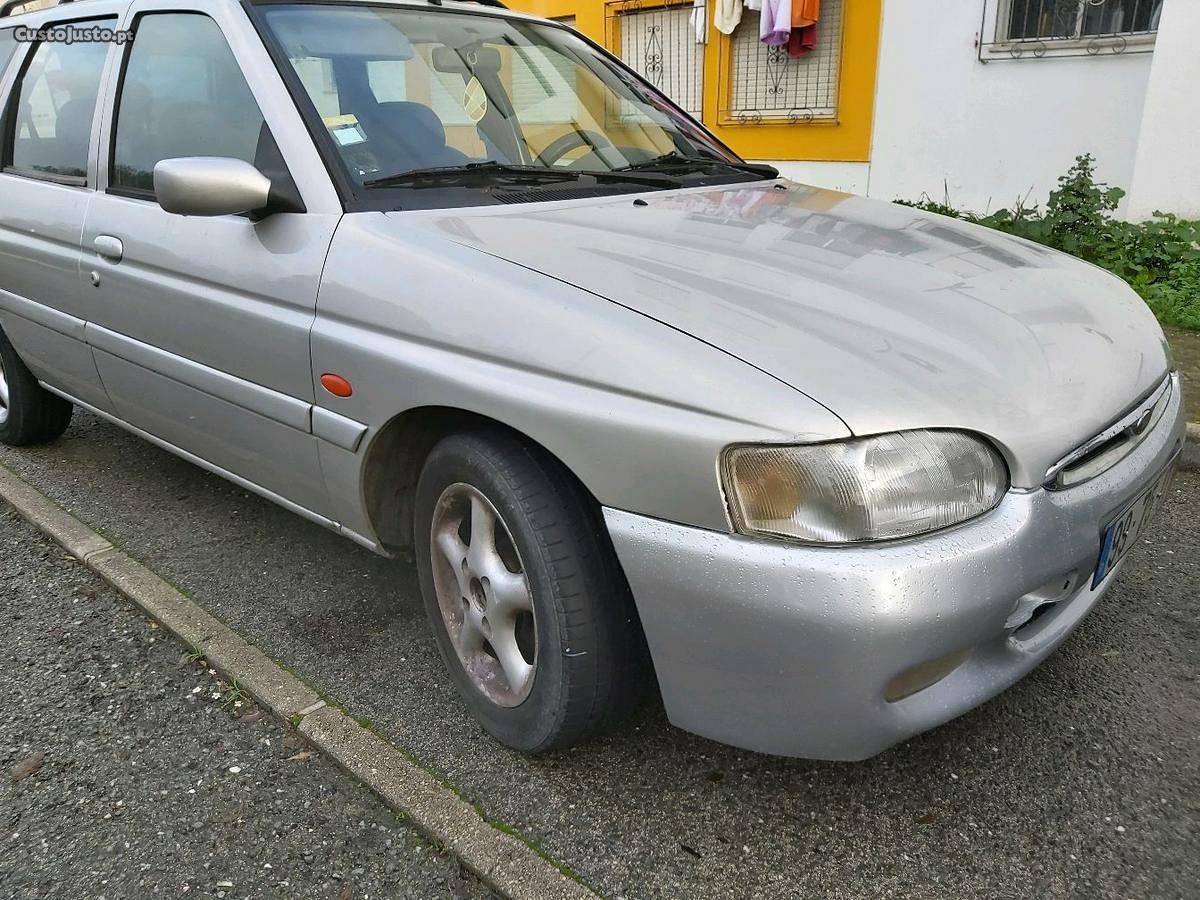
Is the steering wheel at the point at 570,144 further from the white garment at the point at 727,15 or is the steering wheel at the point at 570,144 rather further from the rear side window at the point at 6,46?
the white garment at the point at 727,15

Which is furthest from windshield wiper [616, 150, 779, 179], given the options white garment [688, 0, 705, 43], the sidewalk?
white garment [688, 0, 705, 43]

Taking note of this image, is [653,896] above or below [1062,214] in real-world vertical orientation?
below

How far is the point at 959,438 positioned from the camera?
168cm

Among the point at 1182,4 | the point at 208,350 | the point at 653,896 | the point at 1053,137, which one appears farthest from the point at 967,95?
the point at 653,896

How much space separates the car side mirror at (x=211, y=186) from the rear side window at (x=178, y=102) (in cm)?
22

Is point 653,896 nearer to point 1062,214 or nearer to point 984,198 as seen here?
point 1062,214

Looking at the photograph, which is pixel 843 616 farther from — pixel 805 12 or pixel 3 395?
pixel 805 12

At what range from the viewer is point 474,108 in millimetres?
2717

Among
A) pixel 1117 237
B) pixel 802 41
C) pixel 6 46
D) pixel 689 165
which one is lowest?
pixel 1117 237

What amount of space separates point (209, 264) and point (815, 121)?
7265 mm

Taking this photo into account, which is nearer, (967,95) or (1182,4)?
(1182,4)

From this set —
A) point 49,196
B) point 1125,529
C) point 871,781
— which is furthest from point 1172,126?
point 49,196

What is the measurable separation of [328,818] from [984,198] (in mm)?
7272

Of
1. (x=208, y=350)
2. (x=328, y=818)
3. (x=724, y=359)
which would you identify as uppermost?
(x=724, y=359)
